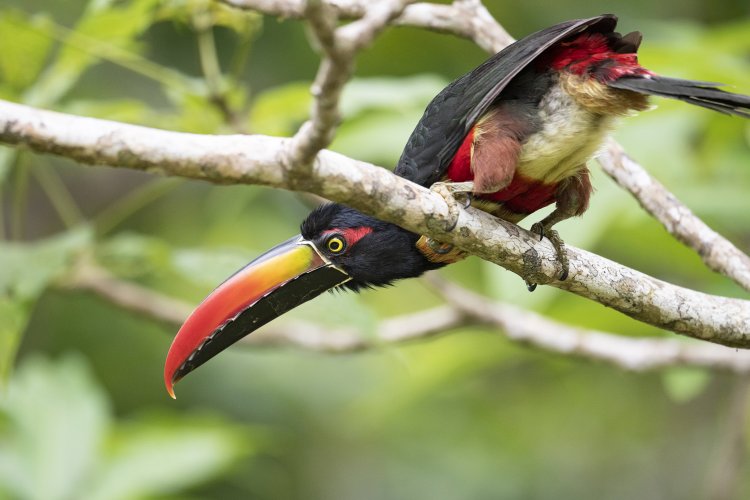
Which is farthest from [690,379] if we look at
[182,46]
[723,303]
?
[182,46]

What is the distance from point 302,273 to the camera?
3285mm

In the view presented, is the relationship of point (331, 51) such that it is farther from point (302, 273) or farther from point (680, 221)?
point (680, 221)

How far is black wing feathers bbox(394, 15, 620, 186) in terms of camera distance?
2879 mm

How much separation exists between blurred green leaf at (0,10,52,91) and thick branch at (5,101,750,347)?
1.47 m

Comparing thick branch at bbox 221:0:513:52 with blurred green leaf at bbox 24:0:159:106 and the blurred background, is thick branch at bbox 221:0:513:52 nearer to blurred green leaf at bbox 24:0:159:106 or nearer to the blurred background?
the blurred background

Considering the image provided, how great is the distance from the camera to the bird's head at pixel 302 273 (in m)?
3.21

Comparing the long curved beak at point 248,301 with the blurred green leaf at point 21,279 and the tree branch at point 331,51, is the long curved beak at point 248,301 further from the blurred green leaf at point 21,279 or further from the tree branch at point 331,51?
the tree branch at point 331,51

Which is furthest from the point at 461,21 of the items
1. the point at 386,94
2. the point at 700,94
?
the point at 700,94

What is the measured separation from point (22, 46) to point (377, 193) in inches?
75.1

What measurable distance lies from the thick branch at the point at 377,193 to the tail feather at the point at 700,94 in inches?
19.9

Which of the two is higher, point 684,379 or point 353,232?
point 353,232

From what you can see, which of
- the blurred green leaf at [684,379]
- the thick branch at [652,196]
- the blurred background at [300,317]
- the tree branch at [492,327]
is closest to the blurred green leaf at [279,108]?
the blurred background at [300,317]

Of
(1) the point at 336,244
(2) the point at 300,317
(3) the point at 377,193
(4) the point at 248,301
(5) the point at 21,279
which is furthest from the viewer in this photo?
(2) the point at 300,317

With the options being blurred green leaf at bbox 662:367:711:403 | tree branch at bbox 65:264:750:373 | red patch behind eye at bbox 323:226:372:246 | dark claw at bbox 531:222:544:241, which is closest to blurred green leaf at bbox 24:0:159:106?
tree branch at bbox 65:264:750:373
